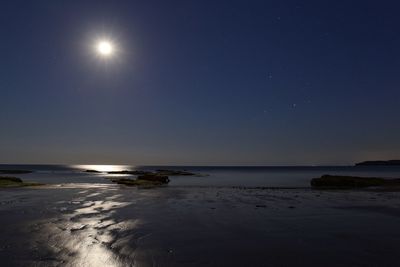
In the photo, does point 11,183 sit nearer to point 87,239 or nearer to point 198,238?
point 87,239

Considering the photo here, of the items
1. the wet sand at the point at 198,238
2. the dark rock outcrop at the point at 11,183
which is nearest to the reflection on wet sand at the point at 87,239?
the wet sand at the point at 198,238

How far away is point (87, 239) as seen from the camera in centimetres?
1251

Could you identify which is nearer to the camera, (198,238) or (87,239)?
(87,239)

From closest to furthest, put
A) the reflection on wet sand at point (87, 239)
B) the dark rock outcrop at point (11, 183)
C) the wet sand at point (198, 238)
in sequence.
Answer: the reflection on wet sand at point (87, 239), the wet sand at point (198, 238), the dark rock outcrop at point (11, 183)

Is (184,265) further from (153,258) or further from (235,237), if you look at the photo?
(235,237)

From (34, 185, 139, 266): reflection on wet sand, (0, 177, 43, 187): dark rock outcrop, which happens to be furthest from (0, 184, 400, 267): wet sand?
(0, 177, 43, 187): dark rock outcrop

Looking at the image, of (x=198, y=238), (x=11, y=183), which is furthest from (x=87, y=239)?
(x=11, y=183)

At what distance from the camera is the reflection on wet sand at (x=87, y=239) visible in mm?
9789

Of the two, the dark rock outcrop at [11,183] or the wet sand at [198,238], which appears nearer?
the wet sand at [198,238]

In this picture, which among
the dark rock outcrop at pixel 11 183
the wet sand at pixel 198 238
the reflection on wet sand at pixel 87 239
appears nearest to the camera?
the reflection on wet sand at pixel 87 239

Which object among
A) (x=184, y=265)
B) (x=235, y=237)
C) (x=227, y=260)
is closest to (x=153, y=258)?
(x=184, y=265)

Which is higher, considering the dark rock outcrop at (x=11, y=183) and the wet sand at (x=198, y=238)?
the dark rock outcrop at (x=11, y=183)

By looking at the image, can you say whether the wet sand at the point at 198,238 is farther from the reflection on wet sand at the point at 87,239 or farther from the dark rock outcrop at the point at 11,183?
the dark rock outcrop at the point at 11,183

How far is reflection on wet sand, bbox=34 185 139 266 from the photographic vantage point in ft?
32.1
